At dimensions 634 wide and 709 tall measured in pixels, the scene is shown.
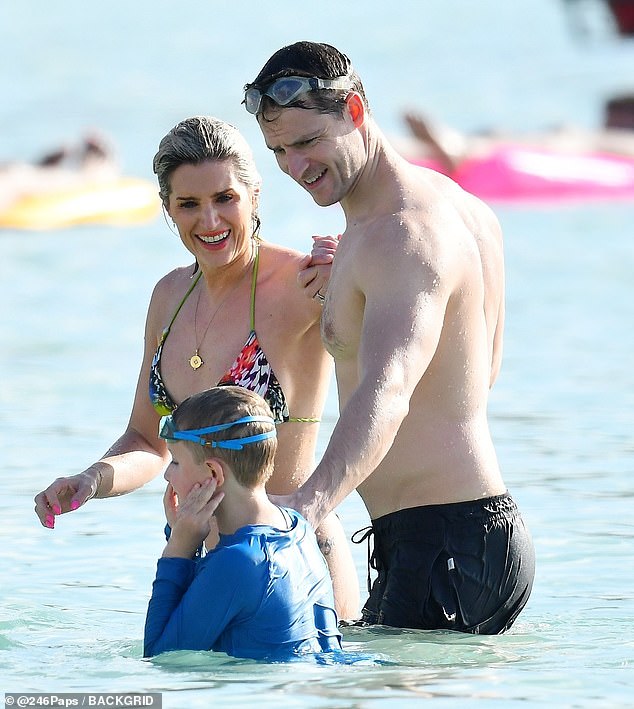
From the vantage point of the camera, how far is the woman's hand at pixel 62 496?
407 centimetres

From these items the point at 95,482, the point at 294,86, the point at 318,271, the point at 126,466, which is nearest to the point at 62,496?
the point at 95,482

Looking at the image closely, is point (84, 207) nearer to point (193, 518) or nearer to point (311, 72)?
point (311, 72)

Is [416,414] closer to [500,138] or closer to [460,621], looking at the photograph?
[460,621]

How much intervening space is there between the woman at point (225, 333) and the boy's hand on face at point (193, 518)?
52cm

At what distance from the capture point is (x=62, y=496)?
4.08m

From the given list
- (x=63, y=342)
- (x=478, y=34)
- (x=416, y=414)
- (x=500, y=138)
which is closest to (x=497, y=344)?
(x=416, y=414)

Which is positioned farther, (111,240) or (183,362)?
(111,240)

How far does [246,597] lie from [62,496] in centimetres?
73

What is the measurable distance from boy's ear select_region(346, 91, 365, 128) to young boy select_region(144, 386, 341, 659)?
0.75 metres

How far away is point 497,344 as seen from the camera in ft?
13.9

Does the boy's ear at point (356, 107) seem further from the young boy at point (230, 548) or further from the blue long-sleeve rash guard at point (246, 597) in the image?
the blue long-sleeve rash guard at point (246, 597)

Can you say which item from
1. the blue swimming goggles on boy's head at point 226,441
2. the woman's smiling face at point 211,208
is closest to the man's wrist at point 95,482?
the blue swimming goggles on boy's head at point 226,441

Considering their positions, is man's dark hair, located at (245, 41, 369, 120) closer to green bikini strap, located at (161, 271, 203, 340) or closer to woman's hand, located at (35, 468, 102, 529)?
green bikini strap, located at (161, 271, 203, 340)

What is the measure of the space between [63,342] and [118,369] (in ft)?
4.65
